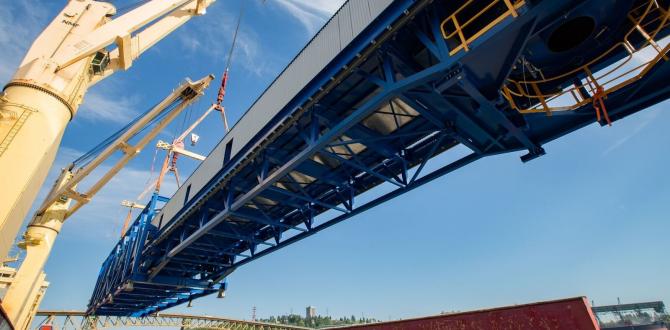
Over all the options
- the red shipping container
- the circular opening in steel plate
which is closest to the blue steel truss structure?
the circular opening in steel plate

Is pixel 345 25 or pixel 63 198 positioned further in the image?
pixel 63 198

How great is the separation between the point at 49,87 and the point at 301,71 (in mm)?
7142

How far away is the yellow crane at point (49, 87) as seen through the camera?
8.36 m

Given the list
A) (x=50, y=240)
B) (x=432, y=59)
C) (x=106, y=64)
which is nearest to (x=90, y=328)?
(x=50, y=240)

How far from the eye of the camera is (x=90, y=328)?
39.6m

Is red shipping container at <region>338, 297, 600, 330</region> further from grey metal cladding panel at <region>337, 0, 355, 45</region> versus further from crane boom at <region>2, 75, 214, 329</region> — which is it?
crane boom at <region>2, 75, 214, 329</region>

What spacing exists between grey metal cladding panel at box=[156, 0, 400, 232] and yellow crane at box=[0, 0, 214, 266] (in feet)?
15.4

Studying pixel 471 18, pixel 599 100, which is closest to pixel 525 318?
pixel 599 100

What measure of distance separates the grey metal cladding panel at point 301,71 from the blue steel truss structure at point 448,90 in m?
0.38

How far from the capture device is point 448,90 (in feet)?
25.2

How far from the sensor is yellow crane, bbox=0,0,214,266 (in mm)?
8359

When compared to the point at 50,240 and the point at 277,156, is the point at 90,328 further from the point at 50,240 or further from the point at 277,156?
the point at 277,156

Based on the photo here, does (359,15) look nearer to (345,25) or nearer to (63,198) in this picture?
(345,25)

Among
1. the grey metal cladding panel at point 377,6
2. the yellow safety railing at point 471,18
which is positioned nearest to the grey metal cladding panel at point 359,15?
the grey metal cladding panel at point 377,6
